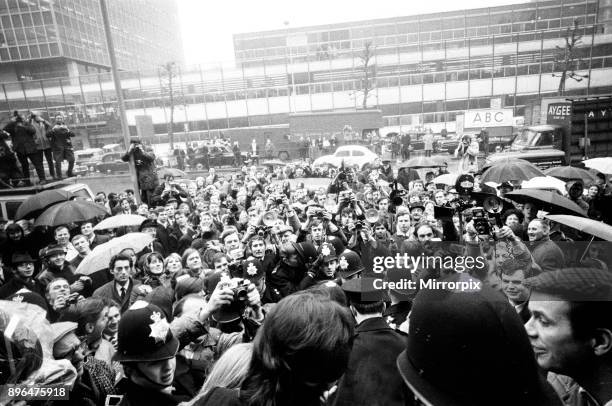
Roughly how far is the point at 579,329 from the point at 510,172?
742 cm

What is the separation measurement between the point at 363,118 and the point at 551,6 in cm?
3244

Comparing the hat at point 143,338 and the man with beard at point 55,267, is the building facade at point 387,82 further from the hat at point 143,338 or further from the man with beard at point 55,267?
the hat at point 143,338

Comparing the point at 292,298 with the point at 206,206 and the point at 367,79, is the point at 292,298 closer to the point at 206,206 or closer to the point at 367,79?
the point at 206,206

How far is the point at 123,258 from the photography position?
201 inches

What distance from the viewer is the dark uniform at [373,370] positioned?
2.26 meters

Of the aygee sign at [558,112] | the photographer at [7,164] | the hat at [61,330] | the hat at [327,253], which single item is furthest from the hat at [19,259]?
the aygee sign at [558,112]

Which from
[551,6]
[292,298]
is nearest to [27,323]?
[292,298]

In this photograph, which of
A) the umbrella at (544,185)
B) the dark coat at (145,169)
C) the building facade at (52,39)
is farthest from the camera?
the building facade at (52,39)

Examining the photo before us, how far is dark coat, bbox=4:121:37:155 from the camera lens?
1018 centimetres

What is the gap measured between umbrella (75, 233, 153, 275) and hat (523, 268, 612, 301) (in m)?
5.51

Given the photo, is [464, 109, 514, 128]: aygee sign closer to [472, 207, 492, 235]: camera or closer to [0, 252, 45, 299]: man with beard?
[472, 207, 492, 235]: camera

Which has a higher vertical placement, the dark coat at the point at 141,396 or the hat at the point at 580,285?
the hat at the point at 580,285

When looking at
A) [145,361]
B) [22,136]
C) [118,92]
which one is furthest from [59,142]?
[145,361]

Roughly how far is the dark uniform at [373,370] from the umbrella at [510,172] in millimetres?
6551
